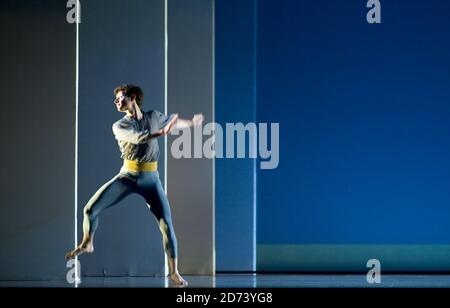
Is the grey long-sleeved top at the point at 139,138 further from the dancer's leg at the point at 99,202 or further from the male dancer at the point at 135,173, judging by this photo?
the dancer's leg at the point at 99,202

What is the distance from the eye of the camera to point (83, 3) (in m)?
8.06

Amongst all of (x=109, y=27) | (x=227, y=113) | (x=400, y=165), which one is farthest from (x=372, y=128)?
(x=109, y=27)

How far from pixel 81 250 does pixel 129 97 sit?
1.19 meters

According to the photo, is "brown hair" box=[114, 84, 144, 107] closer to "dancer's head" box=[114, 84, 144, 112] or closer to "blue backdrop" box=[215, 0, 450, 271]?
"dancer's head" box=[114, 84, 144, 112]

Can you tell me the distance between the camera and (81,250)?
7.97 m

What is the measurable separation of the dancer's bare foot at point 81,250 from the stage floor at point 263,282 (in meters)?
0.20

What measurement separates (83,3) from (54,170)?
1276 millimetres

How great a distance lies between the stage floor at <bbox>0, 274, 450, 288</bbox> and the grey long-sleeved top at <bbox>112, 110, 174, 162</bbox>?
0.92 meters

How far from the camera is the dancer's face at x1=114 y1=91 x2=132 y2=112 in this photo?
26.3 ft

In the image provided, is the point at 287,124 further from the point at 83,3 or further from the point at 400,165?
the point at 83,3

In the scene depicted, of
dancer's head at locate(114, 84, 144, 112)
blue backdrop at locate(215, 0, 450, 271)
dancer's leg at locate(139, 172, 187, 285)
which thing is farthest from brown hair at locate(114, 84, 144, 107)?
blue backdrop at locate(215, 0, 450, 271)

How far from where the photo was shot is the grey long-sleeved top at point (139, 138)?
7938 millimetres

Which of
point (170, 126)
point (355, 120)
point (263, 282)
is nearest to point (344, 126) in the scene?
point (355, 120)
